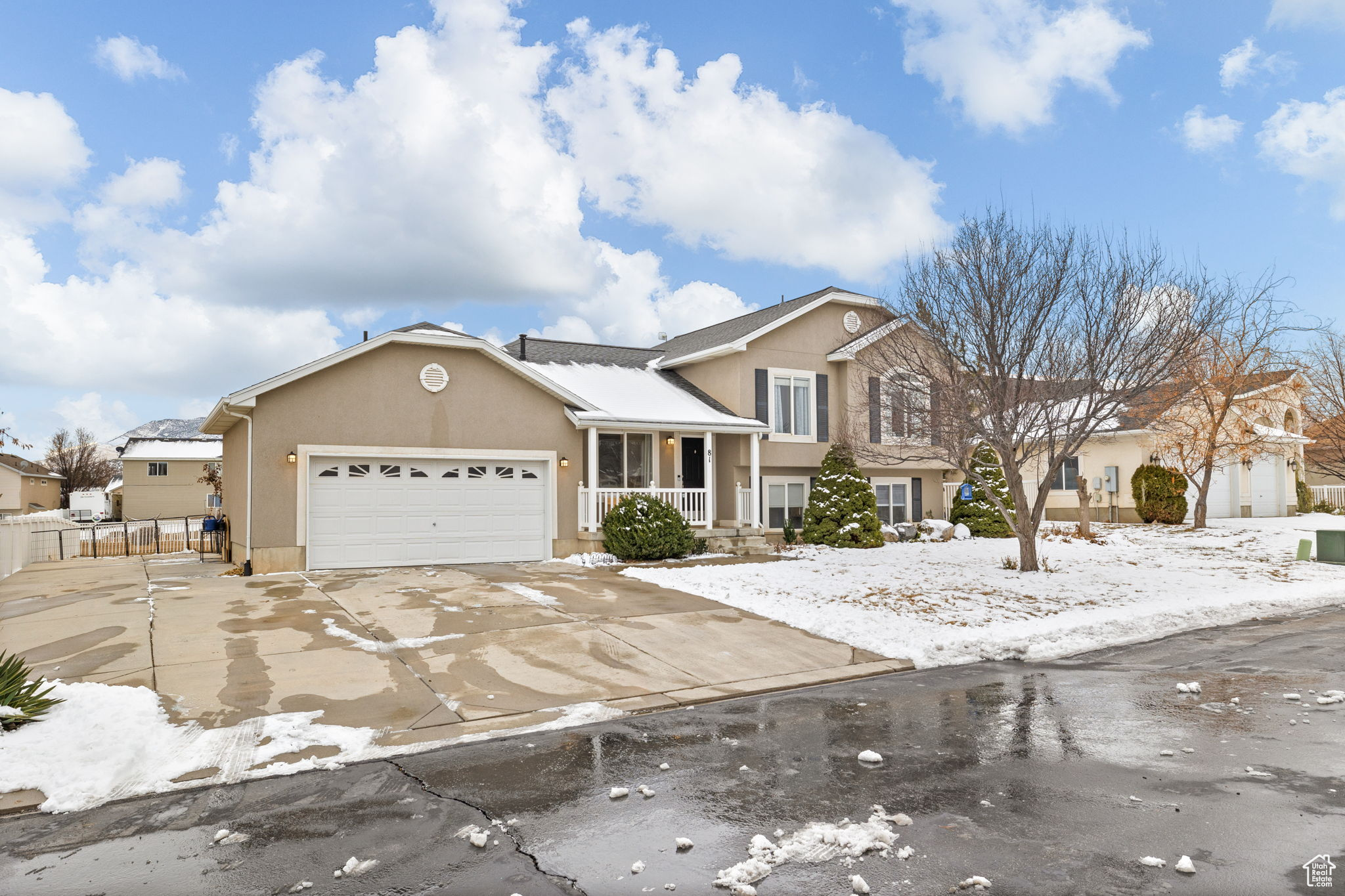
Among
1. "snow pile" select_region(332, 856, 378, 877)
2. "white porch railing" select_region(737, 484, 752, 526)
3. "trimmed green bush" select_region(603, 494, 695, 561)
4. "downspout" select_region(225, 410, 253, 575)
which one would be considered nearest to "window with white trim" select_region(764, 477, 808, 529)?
"white porch railing" select_region(737, 484, 752, 526)

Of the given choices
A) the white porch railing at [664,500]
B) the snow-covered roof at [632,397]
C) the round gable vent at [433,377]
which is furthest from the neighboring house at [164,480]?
the white porch railing at [664,500]

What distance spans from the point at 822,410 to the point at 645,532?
697cm

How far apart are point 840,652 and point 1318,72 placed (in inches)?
641

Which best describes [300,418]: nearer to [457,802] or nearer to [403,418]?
[403,418]

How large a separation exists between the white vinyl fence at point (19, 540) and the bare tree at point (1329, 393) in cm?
2862

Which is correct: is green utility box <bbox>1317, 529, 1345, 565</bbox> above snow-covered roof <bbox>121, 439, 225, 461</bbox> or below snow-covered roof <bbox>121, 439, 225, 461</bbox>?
below

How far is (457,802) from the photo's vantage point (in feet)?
14.7

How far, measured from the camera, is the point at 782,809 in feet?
14.1

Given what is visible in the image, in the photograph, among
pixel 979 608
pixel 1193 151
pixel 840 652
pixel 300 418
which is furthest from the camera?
pixel 1193 151

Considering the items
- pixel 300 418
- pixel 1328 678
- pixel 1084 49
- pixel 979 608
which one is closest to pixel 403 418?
pixel 300 418

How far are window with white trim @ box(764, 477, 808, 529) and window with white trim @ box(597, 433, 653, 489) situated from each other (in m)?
3.17

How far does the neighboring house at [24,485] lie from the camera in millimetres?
47562

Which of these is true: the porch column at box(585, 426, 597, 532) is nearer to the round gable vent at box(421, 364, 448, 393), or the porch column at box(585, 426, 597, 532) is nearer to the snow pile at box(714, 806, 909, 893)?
the round gable vent at box(421, 364, 448, 393)

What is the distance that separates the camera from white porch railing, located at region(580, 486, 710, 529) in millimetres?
16406
